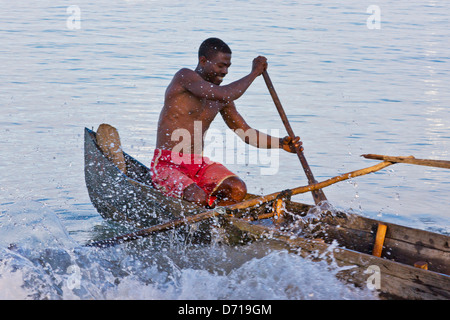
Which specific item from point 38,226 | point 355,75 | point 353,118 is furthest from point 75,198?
point 355,75

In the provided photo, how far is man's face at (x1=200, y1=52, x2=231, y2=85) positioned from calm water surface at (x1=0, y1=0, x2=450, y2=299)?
146 centimetres

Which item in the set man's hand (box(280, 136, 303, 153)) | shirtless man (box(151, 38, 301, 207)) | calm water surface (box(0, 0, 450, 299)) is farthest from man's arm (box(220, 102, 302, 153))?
calm water surface (box(0, 0, 450, 299))

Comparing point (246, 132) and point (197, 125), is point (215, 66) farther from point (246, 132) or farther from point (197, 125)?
point (246, 132)

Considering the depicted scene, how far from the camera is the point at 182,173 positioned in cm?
528

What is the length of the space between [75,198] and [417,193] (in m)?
3.67

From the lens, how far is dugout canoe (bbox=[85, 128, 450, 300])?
12.8 feet

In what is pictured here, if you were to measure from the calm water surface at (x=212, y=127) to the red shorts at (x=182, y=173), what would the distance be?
537 millimetres

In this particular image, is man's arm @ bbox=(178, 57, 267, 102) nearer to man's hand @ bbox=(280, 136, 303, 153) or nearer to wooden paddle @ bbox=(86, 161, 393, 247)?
man's hand @ bbox=(280, 136, 303, 153)

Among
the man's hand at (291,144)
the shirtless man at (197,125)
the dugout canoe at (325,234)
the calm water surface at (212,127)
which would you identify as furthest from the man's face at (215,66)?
the calm water surface at (212,127)

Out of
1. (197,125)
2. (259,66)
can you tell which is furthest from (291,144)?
(197,125)

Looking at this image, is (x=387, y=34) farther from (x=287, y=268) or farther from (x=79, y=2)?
(x=287, y=268)

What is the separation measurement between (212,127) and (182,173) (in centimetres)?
418

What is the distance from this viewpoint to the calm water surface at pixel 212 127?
458 centimetres

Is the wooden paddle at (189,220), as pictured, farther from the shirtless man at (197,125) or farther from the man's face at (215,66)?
the man's face at (215,66)
